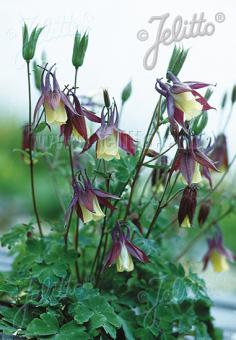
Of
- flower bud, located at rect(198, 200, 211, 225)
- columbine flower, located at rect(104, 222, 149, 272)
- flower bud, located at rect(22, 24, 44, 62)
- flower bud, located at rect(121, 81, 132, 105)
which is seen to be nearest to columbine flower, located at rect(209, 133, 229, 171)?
flower bud, located at rect(198, 200, 211, 225)

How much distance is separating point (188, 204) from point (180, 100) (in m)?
0.16

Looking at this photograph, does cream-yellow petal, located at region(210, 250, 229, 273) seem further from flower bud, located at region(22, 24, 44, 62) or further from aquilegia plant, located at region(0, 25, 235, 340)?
flower bud, located at region(22, 24, 44, 62)

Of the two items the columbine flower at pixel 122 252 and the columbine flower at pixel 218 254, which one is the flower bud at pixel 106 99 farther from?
the columbine flower at pixel 218 254

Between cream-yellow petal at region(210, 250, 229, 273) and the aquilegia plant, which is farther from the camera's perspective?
cream-yellow petal at region(210, 250, 229, 273)

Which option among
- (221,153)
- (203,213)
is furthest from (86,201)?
(221,153)

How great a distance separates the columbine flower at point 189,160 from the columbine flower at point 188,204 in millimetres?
35

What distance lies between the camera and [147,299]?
100 centimetres

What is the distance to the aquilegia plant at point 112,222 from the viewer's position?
32.3 inches

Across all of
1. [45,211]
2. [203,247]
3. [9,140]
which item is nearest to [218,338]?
[203,247]

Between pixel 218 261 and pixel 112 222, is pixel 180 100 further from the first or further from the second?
pixel 218 261

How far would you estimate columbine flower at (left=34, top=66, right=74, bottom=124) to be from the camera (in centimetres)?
79

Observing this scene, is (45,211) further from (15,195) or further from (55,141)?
(55,141)

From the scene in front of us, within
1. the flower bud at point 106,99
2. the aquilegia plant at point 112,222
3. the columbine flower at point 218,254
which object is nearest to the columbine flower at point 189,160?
the aquilegia plant at point 112,222

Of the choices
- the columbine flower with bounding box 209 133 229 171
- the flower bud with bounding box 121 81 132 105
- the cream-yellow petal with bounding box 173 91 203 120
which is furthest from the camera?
the columbine flower with bounding box 209 133 229 171
